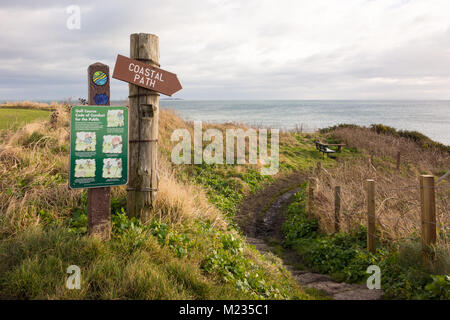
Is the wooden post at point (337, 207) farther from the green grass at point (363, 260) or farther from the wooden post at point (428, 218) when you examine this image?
the wooden post at point (428, 218)

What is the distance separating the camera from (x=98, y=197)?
4.55 m

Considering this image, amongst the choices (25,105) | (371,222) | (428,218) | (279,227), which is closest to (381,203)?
(371,222)

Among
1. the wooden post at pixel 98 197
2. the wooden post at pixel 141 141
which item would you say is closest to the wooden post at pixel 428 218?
the wooden post at pixel 141 141

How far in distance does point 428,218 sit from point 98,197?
5.01 m

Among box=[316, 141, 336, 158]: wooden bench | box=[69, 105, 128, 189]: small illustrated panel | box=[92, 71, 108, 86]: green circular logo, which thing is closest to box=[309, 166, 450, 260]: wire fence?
box=[69, 105, 128, 189]: small illustrated panel

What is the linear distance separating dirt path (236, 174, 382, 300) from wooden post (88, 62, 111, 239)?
348 cm

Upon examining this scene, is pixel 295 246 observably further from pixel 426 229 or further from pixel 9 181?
pixel 9 181

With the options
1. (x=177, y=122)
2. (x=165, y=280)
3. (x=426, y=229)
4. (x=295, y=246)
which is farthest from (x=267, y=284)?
(x=177, y=122)

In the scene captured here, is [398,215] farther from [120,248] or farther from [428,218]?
[120,248]

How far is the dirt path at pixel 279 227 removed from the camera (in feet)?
16.9

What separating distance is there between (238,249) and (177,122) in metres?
12.2

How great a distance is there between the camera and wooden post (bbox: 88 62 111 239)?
4.46 m

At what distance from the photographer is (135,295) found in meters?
3.42

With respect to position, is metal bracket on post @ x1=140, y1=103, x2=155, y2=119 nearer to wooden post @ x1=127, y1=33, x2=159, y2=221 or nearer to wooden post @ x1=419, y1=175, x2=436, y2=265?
wooden post @ x1=127, y1=33, x2=159, y2=221
